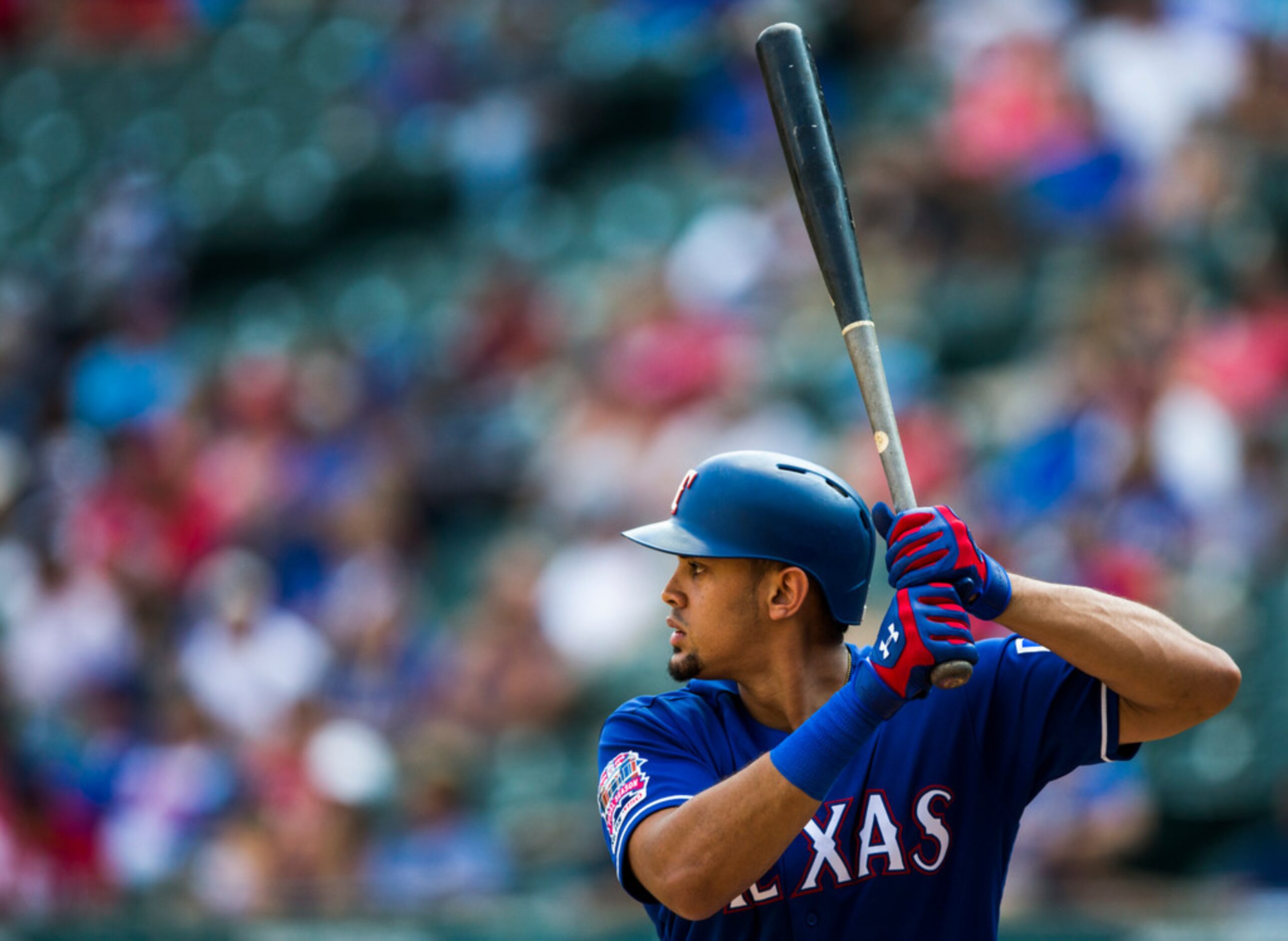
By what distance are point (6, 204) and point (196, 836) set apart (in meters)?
7.64

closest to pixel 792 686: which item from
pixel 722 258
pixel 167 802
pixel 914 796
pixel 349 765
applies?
pixel 914 796

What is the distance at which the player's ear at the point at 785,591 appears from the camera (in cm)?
311

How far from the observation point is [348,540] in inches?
334

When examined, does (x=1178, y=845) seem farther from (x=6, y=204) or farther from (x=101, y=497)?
(x=6, y=204)

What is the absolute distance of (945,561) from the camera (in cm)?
268

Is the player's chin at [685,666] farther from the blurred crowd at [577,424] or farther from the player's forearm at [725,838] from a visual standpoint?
the blurred crowd at [577,424]

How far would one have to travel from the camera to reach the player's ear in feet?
10.2

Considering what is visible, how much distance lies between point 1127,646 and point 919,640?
1.26ft

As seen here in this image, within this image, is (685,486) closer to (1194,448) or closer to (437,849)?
(1194,448)

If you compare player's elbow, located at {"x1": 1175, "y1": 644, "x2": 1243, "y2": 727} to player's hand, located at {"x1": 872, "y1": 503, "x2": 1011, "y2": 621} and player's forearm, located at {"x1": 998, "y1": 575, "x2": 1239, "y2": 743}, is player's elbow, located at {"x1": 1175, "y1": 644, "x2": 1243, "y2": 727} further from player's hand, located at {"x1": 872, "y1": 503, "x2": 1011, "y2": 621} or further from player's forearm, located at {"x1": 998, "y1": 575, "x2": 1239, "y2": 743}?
player's hand, located at {"x1": 872, "y1": 503, "x2": 1011, "y2": 621}

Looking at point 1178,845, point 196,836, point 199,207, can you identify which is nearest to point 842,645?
point 1178,845

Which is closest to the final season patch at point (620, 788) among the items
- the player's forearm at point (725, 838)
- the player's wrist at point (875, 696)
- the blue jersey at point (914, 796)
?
the blue jersey at point (914, 796)

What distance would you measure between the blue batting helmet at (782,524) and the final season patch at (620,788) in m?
0.37

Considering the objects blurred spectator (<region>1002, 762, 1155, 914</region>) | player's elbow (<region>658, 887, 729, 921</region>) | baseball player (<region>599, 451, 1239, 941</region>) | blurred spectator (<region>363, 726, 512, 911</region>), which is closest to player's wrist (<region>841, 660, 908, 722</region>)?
baseball player (<region>599, 451, 1239, 941</region>)
